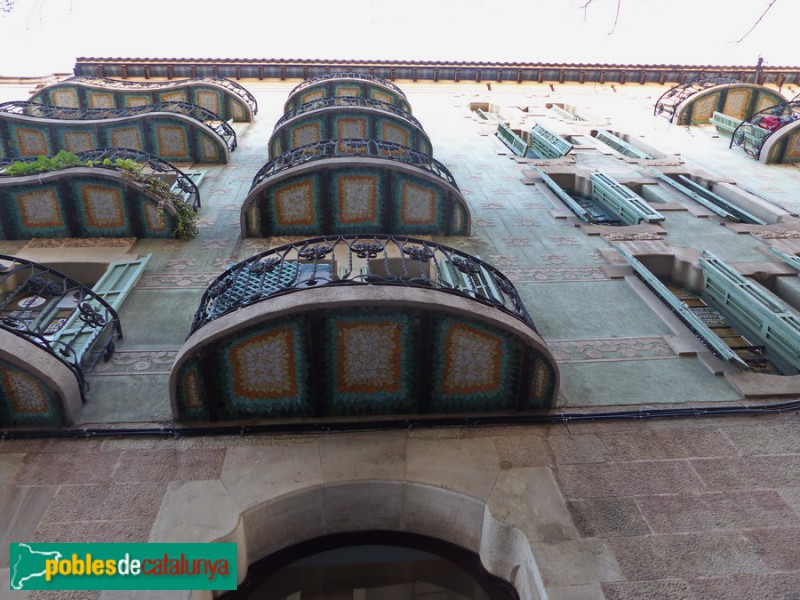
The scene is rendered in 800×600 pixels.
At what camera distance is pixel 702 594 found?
4.09 meters

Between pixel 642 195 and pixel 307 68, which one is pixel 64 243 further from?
pixel 307 68

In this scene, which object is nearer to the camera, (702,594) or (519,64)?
(702,594)

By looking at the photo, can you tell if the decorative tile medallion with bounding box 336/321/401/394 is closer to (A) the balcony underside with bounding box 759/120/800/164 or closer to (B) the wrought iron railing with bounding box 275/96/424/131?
(B) the wrought iron railing with bounding box 275/96/424/131

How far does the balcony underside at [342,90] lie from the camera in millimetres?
17266

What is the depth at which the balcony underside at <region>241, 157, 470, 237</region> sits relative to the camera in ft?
30.5

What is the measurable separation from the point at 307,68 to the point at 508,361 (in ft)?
71.5

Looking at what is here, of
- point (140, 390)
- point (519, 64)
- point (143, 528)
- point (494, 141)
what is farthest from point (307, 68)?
point (143, 528)

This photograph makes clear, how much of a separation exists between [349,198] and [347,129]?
14.7 ft

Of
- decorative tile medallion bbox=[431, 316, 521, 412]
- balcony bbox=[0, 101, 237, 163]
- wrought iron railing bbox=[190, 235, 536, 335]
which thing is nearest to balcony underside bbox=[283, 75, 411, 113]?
balcony bbox=[0, 101, 237, 163]

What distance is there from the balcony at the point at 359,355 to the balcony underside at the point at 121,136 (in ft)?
30.6

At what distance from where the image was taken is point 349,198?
9500 millimetres

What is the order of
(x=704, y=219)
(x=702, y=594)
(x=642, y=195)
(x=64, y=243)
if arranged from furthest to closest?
(x=642, y=195)
(x=704, y=219)
(x=64, y=243)
(x=702, y=594)

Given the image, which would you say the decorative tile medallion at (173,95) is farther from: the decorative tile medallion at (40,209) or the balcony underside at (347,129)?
the decorative tile medallion at (40,209)

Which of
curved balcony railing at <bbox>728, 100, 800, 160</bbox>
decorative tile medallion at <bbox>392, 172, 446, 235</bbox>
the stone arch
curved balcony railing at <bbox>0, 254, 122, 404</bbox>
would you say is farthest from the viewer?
curved balcony railing at <bbox>728, 100, 800, 160</bbox>
